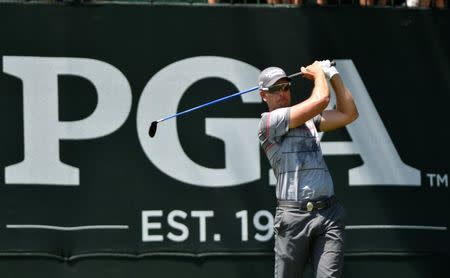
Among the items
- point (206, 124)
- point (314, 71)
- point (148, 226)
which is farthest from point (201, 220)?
point (314, 71)

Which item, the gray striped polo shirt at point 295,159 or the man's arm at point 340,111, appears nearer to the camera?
the gray striped polo shirt at point 295,159

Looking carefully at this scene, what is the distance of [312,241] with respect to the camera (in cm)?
629

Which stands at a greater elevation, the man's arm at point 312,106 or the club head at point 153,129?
the man's arm at point 312,106

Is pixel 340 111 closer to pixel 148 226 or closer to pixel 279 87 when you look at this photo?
pixel 279 87

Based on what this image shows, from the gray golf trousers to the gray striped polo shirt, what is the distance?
108 millimetres

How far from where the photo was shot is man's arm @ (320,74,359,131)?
641 centimetres

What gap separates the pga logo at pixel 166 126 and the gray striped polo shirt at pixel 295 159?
1.15 m

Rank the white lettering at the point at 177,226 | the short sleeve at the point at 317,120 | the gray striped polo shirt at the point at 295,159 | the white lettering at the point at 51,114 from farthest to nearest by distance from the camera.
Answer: the white lettering at the point at 177,226
the white lettering at the point at 51,114
the short sleeve at the point at 317,120
the gray striped polo shirt at the point at 295,159

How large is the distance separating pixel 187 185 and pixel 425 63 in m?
1.89

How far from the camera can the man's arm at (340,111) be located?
641 cm

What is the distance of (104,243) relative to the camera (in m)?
7.27

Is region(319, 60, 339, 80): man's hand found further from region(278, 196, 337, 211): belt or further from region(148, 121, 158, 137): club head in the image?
region(148, 121, 158, 137): club head

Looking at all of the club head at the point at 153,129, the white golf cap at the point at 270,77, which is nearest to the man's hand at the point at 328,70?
the white golf cap at the point at 270,77

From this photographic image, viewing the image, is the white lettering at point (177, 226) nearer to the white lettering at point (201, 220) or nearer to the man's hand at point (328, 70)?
the white lettering at point (201, 220)
